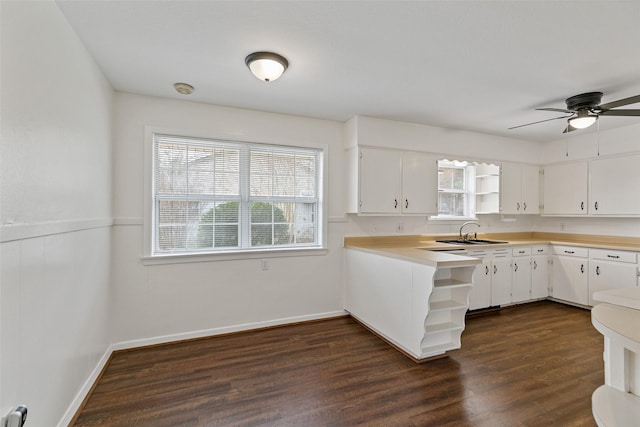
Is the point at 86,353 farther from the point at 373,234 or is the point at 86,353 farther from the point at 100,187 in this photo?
the point at 373,234

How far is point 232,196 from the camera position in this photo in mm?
3283

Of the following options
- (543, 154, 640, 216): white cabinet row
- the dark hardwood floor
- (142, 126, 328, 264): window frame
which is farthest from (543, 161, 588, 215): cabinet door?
(142, 126, 328, 264): window frame

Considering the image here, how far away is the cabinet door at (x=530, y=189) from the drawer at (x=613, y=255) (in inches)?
39.7

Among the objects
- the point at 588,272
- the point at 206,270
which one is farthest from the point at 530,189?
the point at 206,270

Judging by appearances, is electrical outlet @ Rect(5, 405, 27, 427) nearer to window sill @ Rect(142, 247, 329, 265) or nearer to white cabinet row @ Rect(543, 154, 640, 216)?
window sill @ Rect(142, 247, 329, 265)

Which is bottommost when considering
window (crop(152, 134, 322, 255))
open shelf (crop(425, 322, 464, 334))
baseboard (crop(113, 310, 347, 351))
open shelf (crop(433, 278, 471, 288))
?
baseboard (crop(113, 310, 347, 351))

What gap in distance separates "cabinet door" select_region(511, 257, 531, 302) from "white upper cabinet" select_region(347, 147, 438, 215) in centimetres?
153

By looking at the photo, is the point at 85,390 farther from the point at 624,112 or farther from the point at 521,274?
the point at 521,274

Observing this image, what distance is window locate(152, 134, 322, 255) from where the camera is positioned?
9.99ft

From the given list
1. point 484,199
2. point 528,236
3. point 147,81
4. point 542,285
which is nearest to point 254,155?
point 147,81

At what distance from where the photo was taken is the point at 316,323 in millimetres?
3543

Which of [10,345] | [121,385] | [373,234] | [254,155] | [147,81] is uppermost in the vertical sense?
[147,81]

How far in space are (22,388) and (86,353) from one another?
0.89 metres

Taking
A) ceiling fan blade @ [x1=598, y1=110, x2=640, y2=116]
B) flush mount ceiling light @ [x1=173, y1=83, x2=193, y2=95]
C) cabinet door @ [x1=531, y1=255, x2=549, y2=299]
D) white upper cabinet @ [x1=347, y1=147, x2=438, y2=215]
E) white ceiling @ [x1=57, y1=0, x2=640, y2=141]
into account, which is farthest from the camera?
cabinet door @ [x1=531, y1=255, x2=549, y2=299]
